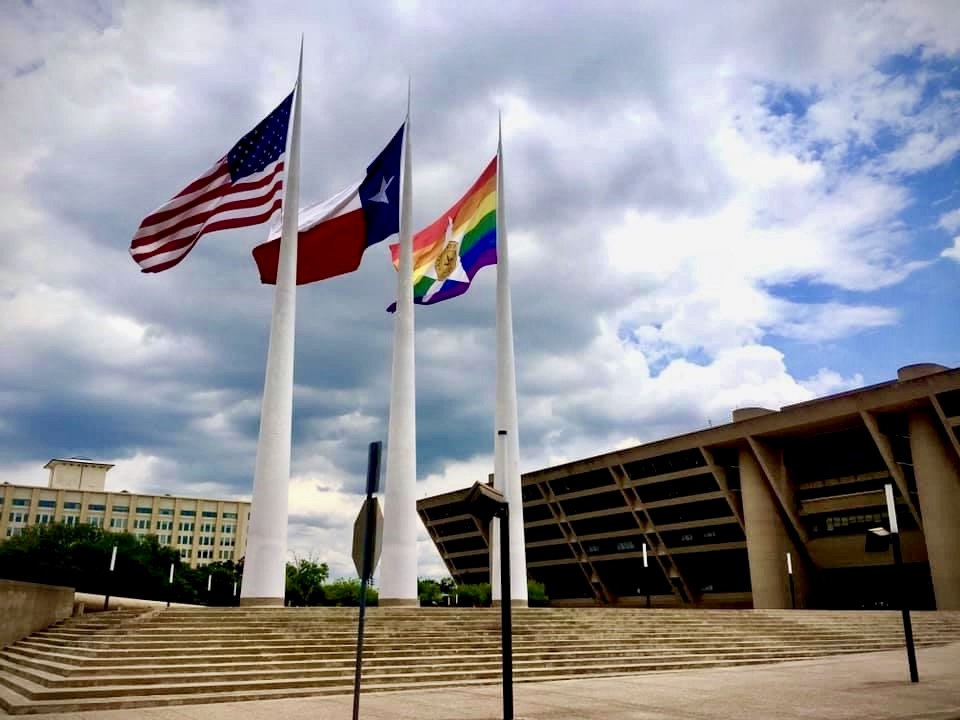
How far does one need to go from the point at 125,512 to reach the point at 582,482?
92736mm

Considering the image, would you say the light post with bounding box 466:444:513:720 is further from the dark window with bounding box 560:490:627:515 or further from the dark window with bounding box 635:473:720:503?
the dark window with bounding box 560:490:627:515

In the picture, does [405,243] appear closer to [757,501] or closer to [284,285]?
[284,285]

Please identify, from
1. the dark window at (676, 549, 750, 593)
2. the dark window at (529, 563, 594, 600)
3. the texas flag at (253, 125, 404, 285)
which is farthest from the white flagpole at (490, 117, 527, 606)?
the dark window at (529, 563, 594, 600)

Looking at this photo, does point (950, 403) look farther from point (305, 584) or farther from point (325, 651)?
point (305, 584)

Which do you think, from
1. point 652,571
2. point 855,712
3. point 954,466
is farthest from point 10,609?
point 652,571

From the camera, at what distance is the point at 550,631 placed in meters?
22.3

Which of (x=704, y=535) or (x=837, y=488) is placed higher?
(x=837, y=488)

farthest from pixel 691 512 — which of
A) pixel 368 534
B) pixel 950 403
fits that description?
pixel 368 534

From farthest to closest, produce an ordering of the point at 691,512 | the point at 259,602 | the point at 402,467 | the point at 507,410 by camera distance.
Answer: the point at 691,512
the point at 507,410
the point at 402,467
the point at 259,602

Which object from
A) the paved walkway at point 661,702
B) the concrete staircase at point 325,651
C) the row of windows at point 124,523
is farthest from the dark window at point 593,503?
the row of windows at point 124,523

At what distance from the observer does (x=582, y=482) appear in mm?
76500

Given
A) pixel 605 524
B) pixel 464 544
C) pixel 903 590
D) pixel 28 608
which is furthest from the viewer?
pixel 464 544

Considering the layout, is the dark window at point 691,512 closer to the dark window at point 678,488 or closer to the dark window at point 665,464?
the dark window at point 678,488

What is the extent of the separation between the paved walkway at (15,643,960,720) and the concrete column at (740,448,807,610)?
152 feet
